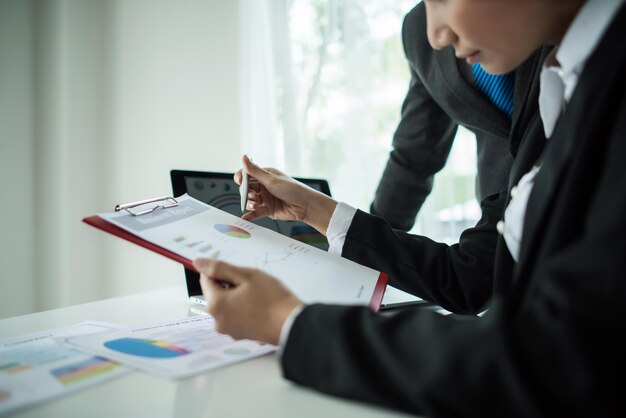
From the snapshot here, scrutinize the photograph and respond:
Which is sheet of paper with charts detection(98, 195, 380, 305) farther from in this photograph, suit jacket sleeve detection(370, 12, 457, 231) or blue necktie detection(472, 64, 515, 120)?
suit jacket sleeve detection(370, 12, 457, 231)

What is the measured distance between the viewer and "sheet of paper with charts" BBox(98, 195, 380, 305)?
648 mm

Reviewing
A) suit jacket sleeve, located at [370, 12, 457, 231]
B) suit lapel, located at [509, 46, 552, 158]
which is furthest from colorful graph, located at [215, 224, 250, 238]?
suit jacket sleeve, located at [370, 12, 457, 231]

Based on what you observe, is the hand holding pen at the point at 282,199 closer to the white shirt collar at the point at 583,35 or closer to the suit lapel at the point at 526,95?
the suit lapel at the point at 526,95

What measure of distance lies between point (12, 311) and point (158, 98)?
3.56 ft

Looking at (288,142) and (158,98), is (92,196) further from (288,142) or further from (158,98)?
(288,142)

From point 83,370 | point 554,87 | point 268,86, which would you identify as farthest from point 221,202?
point 268,86

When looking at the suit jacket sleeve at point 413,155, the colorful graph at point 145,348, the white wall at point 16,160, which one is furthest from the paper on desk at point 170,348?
the white wall at point 16,160

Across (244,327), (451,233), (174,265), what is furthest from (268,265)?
(174,265)

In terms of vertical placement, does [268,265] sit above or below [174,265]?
above

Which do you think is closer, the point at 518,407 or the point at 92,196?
the point at 518,407

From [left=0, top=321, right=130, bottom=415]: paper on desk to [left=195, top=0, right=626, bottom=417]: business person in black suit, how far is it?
0.47 ft

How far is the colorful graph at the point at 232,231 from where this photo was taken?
75 centimetres

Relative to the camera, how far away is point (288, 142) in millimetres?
2166

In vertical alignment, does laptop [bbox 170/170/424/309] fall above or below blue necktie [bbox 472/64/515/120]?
below
